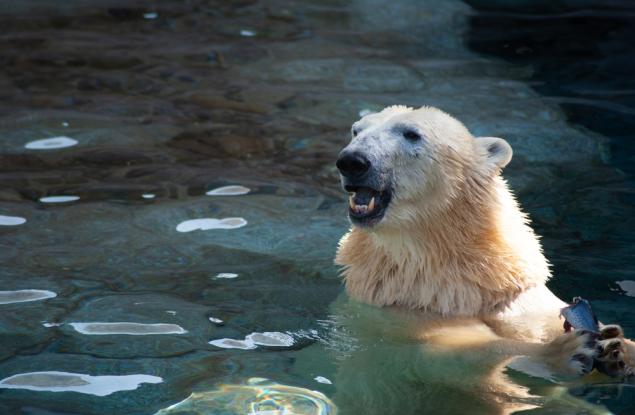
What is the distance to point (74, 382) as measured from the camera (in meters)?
3.73

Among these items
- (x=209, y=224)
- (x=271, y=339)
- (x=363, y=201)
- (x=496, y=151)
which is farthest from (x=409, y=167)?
(x=209, y=224)

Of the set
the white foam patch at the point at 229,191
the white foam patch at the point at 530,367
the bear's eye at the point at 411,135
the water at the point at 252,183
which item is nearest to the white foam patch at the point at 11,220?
the water at the point at 252,183

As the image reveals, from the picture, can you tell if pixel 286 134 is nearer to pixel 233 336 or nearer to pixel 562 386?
pixel 233 336

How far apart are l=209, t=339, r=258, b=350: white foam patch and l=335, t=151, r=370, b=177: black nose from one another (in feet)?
2.61

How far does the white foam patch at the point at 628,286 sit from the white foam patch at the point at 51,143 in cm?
367

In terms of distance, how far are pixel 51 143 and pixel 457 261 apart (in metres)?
3.44

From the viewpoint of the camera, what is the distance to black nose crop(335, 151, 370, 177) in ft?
13.6

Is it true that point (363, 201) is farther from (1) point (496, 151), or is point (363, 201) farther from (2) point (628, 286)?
(2) point (628, 286)

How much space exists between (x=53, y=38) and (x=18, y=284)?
16.3ft

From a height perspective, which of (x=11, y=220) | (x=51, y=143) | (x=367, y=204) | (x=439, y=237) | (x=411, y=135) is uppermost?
(x=411, y=135)

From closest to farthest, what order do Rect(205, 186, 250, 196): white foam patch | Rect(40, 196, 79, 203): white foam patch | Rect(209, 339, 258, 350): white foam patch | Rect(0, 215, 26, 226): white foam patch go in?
1. Rect(209, 339, 258, 350): white foam patch
2. Rect(0, 215, 26, 226): white foam patch
3. Rect(40, 196, 79, 203): white foam patch
4. Rect(205, 186, 250, 196): white foam patch

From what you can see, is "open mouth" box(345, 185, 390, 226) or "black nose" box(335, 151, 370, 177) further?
"open mouth" box(345, 185, 390, 226)

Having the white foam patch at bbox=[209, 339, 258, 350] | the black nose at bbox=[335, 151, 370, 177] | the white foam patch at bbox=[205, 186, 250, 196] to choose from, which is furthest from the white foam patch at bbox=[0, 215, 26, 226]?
the black nose at bbox=[335, 151, 370, 177]

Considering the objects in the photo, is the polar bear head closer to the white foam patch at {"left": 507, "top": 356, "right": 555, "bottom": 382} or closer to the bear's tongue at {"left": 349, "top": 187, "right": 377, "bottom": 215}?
the bear's tongue at {"left": 349, "top": 187, "right": 377, "bottom": 215}
